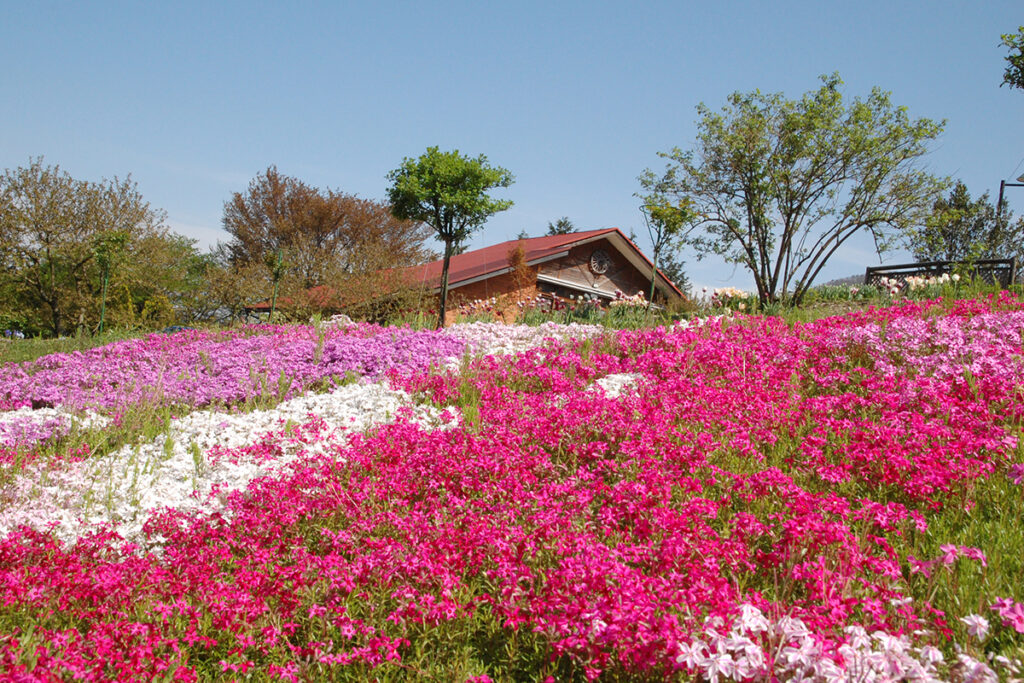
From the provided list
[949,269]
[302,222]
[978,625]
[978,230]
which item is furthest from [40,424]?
[978,230]

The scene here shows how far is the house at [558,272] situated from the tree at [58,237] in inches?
666

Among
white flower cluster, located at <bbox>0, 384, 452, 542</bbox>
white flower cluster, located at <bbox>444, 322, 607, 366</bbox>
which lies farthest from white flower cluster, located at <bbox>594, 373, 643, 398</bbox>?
white flower cluster, located at <bbox>0, 384, 452, 542</bbox>

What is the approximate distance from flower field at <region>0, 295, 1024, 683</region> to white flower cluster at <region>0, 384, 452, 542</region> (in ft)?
0.12

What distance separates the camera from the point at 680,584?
10.3ft

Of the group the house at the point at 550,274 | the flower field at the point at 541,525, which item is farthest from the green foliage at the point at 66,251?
the flower field at the point at 541,525

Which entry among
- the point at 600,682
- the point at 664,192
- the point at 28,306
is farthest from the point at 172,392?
the point at 28,306

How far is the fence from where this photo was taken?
20156 millimetres

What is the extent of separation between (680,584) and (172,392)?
24.7 feet

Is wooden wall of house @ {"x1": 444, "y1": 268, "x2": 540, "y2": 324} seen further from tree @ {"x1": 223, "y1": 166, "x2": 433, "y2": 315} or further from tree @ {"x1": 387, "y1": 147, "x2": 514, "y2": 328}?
tree @ {"x1": 223, "y1": 166, "x2": 433, "y2": 315}

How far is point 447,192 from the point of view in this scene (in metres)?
18.1

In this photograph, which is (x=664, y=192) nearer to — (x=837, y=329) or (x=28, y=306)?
(x=837, y=329)

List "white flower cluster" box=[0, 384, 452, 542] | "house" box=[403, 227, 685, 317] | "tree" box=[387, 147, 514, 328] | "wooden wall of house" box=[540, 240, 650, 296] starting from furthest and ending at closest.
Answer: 1. "wooden wall of house" box=[540, 240, 650, 296]
2. "house" box=[403, 227, 685, 317]
3. "tree" box=[387, 147, 514, 328]
4. "white flower cluster" box=[0, 384, 452, 542]

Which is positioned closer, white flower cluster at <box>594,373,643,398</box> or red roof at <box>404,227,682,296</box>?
white flower cluster at <box>594,373,643,398</box>

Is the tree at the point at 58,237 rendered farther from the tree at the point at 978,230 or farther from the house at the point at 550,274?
the tree at the point at 978,230
